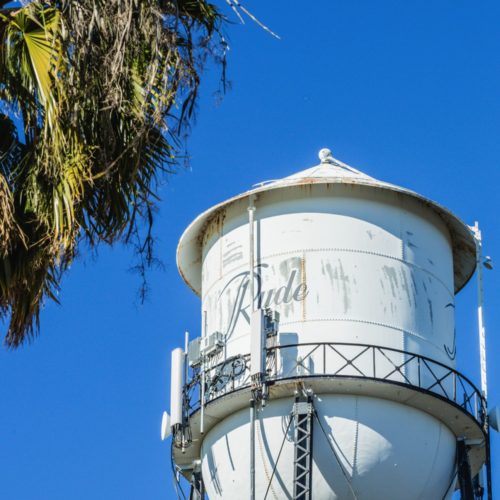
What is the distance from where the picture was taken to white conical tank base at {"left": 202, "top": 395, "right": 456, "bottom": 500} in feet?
76.8

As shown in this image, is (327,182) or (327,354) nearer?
(327,354)

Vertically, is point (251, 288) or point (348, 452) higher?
point (251, 288)

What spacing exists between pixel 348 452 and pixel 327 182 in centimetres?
510

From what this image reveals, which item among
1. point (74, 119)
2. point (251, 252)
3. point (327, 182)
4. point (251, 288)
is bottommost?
point (74, 119)

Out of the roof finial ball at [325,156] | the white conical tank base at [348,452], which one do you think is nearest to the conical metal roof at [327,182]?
the roof finial ball at [325,156]

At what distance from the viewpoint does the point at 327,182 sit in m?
25.6

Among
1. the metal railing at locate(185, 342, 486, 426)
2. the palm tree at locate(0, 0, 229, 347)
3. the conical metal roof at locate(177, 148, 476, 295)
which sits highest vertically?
the conical metal roof at locate(177, 148, 476, 295)

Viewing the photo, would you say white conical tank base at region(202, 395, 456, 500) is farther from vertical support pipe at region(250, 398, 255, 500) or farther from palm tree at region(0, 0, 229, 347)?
palm tree at region(0, 0, 229, 347)

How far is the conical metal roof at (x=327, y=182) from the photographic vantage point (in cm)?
2570

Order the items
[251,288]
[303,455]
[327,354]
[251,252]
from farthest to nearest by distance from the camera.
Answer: [251,252]
[251,288]
[327,354]
[303,455]

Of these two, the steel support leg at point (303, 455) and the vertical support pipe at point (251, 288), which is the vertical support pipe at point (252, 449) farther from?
the steel support leg at point (303, 455)

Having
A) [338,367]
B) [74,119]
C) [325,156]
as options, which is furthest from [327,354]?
[74,119]

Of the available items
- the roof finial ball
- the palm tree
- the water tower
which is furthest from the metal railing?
the palm tree

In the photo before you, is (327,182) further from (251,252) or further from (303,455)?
(303,455)
